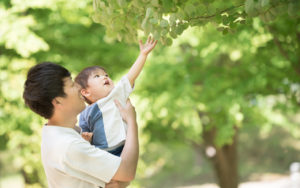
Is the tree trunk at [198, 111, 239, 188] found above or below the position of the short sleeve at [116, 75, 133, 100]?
above

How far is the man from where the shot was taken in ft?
6.91

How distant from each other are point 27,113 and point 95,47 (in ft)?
8.27

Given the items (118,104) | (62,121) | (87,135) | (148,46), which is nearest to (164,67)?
(148,46)

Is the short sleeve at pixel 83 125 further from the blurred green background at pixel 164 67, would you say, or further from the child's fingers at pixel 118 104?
the blurred green background at pixel 164 67

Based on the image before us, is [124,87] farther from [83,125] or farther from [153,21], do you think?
[153,21]

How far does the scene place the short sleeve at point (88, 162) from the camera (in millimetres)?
2084

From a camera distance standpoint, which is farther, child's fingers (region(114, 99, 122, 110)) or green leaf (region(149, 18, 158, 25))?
child's fingers (region(114, 99, 122, 110))

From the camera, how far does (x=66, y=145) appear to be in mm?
2078

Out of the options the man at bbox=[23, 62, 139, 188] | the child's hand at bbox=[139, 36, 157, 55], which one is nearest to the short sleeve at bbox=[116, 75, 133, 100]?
the child's hand at bbox=[139, 36, 157, 55]

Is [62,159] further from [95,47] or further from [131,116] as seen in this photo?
[95,47]

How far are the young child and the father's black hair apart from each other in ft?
1.13

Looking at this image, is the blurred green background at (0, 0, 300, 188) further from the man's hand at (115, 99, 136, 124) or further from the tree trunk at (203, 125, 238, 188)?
the man's hand at (115, 99, 136, 124)

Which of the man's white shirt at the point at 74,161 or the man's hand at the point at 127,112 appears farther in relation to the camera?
the man's hand at the point at 127,112

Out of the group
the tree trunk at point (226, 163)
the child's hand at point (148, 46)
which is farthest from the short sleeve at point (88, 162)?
the tree trunk at point (226, 163)
